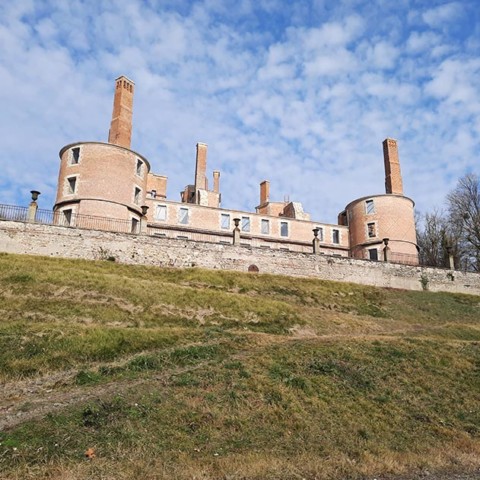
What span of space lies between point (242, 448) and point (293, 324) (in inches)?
510

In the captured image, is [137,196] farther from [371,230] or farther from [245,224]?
[371,230]

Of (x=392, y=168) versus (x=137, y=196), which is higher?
(x=392, y=168)

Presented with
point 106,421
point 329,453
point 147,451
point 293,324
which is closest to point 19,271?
point 293,324

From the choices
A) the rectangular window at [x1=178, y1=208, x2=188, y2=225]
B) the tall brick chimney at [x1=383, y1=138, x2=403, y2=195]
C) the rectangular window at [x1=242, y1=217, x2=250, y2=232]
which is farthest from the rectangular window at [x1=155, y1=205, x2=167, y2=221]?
the tall brick chimney at [x1=383, y1=138, x2=403, y2=195]

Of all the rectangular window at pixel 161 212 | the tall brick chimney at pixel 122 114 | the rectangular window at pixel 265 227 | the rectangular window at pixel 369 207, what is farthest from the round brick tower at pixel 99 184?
the rectangular window at pixel 369 207

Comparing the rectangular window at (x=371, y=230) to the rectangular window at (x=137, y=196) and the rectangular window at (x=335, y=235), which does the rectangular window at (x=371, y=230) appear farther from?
the rectangular window at (x=137, y=196)

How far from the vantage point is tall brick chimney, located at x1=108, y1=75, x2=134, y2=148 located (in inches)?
1544

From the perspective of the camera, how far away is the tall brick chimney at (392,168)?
45375mm

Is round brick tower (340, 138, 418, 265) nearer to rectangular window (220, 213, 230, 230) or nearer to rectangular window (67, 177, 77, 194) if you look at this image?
rectangular window (220, 213, 230, 230)

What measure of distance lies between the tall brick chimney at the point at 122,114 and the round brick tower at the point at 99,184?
2529mm

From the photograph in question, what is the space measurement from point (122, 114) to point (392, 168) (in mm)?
27094

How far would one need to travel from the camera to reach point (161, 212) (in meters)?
41.2

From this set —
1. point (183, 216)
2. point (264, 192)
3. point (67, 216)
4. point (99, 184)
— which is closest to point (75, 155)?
point (99, 184)

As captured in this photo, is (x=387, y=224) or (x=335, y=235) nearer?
(x=387, y=224)
